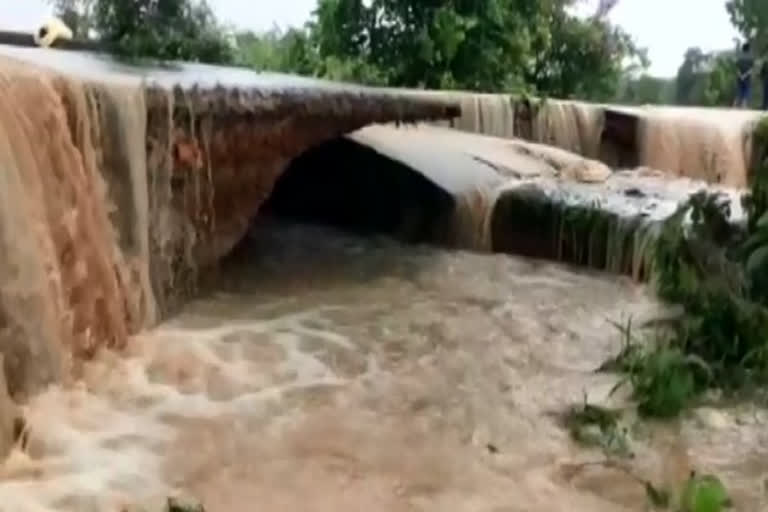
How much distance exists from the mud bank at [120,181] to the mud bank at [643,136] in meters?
2.82

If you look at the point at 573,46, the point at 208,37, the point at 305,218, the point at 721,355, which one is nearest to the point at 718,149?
the point at 573,46

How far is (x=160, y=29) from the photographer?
8523 millimetres

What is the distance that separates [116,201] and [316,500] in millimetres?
2018

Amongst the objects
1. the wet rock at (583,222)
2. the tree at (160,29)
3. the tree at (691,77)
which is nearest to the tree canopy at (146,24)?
the tree at (160,29)

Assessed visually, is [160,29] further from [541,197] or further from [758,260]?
[758,260]

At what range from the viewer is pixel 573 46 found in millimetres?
11422

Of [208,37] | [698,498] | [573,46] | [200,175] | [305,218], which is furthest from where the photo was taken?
[573,46]

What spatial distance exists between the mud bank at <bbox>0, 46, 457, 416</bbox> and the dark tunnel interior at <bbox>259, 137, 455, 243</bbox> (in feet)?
2.82

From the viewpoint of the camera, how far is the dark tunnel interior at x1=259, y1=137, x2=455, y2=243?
7238 mm

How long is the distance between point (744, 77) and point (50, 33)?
723 centimetres

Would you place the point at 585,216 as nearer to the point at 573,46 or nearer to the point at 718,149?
the point at 718,149

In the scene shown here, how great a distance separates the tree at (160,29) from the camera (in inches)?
325

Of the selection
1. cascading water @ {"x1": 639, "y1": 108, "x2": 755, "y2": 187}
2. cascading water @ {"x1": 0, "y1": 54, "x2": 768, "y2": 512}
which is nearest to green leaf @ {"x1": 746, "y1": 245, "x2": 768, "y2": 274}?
cascading water @ {"x1": 0, "y1": 54, "x2": 768, "y2": 512}

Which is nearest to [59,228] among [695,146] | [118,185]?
[118,185]
